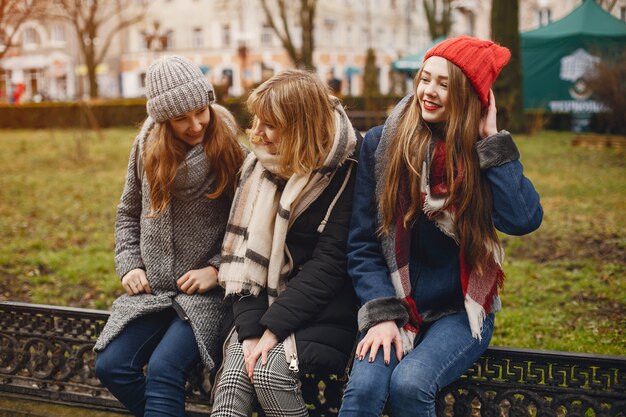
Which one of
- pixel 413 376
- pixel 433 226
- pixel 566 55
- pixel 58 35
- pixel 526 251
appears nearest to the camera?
pixel 413 376

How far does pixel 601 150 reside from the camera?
570 inches

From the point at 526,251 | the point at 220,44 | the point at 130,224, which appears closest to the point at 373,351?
the point at 130,224

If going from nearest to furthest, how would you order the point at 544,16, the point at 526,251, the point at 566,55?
the point at 526,251 → the point at 566,55 → the point at 544,16

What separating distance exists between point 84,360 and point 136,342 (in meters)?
0.80

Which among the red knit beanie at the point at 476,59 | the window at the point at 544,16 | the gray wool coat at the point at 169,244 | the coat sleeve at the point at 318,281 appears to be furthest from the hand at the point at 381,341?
the window at the point at 544,16

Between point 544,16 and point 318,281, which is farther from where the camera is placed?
point 544,16

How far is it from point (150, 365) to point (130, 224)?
30.2 inches

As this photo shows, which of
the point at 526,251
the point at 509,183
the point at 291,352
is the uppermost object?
the point at 509,183

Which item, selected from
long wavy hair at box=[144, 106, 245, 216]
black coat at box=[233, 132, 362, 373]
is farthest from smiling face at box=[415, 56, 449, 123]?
long wavy hair at box=[144, 106, 245, 216]

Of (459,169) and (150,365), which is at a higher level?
(459,169)

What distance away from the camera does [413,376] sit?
2500 millimetres

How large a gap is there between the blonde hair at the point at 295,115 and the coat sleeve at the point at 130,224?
0.76 metres

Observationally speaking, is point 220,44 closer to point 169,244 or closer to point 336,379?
point 169,244

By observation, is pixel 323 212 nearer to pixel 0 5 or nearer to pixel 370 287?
pixel 370 287
